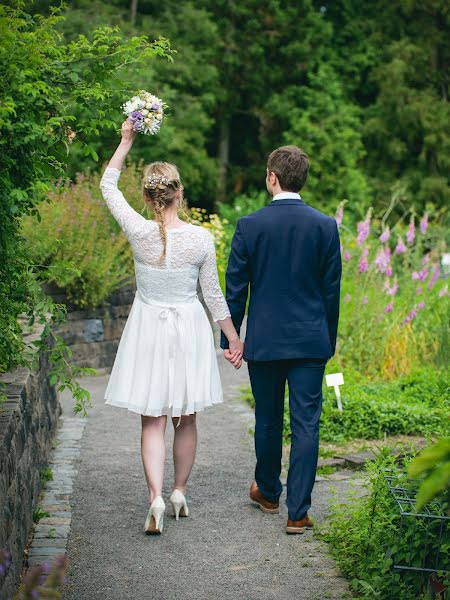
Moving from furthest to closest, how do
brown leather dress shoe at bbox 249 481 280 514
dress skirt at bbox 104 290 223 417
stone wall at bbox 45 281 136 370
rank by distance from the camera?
stone wall at bbox 45 281 136 370
brown leather dress shoe at bbox 249 481 280 514
dress skirt at bbox 104 290 223 417

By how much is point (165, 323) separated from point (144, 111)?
3.57 ft

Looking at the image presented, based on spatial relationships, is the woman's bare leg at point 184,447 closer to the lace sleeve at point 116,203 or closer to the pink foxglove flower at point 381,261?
the lace sleeve at point 116,203

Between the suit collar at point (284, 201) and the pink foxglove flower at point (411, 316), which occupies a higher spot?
the suit collar at point (284, 201)

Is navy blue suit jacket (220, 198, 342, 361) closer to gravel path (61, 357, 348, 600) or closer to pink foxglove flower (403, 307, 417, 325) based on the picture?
gravel path (61, 357, 348, 600)

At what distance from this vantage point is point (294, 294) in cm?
539

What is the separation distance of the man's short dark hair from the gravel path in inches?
70.0

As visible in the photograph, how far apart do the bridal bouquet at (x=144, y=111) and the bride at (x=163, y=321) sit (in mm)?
189

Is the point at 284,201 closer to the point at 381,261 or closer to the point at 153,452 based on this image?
the point at 153,452

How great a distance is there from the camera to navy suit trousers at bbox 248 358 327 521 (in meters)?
5.42

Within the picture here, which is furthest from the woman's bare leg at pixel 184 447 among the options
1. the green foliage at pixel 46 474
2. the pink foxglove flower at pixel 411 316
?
the pink foxglove flower at pixel 411 316

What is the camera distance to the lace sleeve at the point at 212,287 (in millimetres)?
5578

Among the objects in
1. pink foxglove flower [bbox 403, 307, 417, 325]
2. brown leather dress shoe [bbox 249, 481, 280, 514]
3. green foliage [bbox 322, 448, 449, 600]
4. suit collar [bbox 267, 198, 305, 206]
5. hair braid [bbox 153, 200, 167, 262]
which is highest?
suit collar [bbox 267, 198, 305, 206]

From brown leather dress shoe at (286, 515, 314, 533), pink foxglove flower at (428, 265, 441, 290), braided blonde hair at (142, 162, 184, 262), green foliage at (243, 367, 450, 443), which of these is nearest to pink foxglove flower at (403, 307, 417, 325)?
pink foxglove flower at (428, 265, 441, 290)

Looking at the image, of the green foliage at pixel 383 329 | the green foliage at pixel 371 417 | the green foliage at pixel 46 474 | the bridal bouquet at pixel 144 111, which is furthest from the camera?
the green foliage at pixel 383 329
